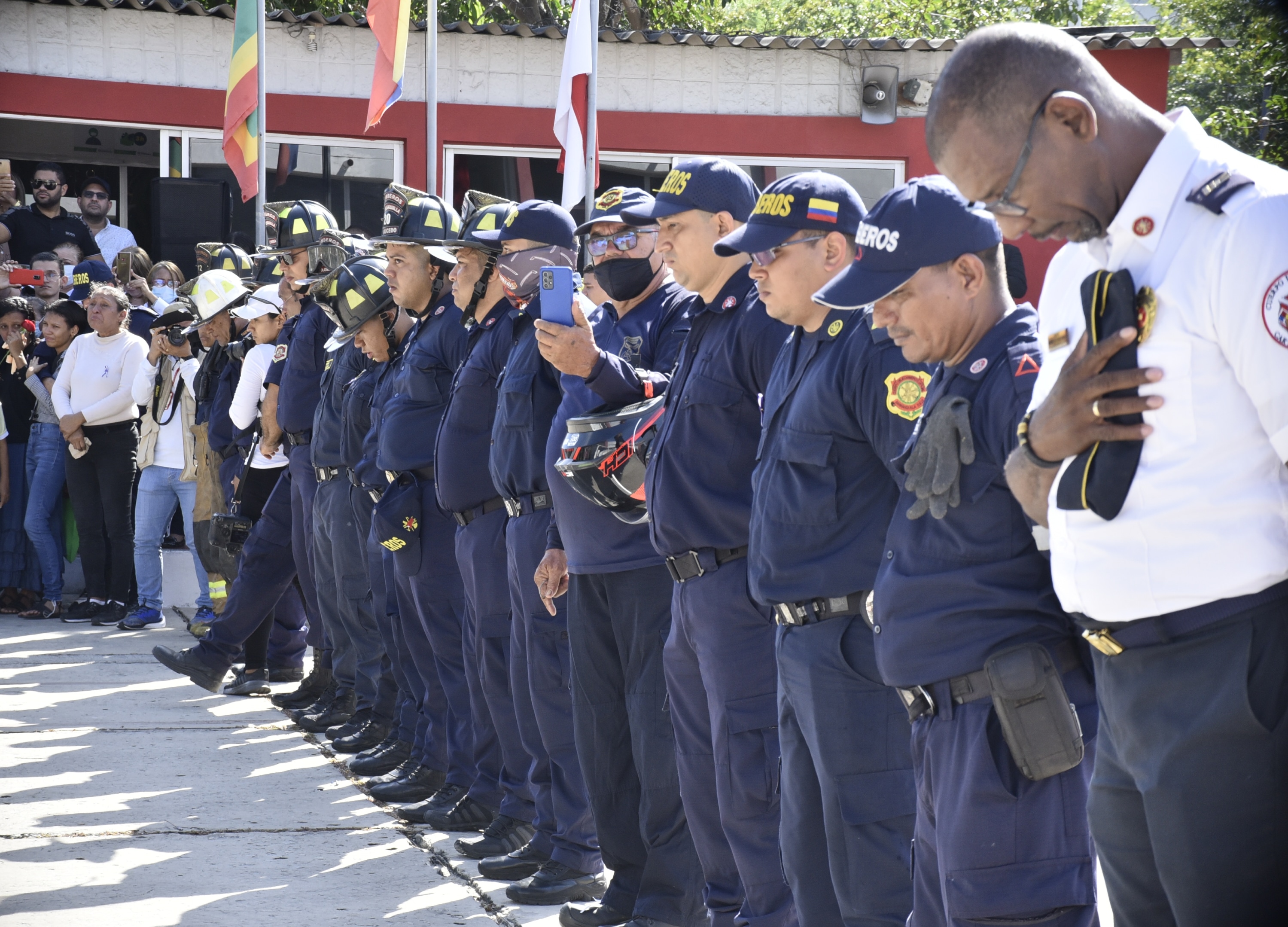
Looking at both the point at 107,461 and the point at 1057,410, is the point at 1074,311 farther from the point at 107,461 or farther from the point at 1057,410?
the point at 107,461

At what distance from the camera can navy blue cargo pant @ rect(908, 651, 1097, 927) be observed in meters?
2.63

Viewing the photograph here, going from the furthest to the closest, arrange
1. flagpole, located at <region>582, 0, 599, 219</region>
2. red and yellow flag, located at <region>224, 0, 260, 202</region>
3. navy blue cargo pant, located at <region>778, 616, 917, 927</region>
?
red and yellow flag, located at <region>224, 0, 260, 202</region>
flagpole, located at <region>582, 0, 599, 219</region>
navy blue cargo pant, located at <region>778, 616, 917, 927</region>

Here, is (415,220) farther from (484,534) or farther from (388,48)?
(388,48)

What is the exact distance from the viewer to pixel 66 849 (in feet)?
18.1

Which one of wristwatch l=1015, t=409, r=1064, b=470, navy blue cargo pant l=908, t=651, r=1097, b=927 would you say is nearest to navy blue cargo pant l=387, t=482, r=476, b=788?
navy blue cargo pant l=908, t=651, r=1097, b=927

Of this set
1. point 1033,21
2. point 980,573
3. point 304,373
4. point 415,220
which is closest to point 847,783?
point 980,573

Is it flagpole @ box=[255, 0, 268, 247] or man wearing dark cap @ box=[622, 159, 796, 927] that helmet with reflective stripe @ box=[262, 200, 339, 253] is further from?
man wearing dark cap @ box=[622, 159, 796, 927]

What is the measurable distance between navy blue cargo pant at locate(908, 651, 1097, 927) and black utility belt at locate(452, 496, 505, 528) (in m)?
3.08

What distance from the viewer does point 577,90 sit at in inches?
346

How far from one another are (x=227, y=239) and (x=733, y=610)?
11.0 metres

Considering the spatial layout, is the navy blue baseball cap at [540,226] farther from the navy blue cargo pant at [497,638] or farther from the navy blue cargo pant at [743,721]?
the navy blue cargo pant at [743,721]

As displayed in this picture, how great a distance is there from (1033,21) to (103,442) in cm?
1478

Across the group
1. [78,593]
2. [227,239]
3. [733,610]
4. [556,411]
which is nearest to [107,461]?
[78,593]

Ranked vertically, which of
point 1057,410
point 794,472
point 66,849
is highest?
point 1057,410
